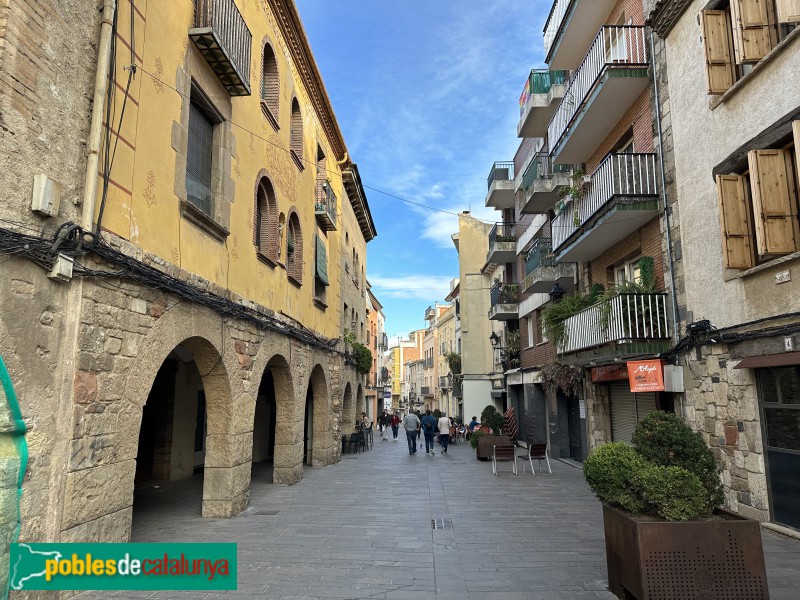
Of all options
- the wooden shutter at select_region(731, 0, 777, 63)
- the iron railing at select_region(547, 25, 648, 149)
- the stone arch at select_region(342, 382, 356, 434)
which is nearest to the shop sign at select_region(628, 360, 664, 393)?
the wooden shutter at select_region(731, 0, 777, 63)

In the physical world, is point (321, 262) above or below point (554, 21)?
below

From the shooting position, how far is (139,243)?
19.2 feet

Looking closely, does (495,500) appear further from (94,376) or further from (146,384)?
(94,376)

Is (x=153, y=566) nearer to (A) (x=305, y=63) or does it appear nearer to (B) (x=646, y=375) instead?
(B) (x=646, y=375)

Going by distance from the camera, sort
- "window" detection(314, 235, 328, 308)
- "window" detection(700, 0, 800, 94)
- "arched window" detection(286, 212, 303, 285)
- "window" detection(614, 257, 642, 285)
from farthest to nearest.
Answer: "window" detection(314, 235, 328, 308) → "arched window" detection(286, 212, 303, 285) → "window" detection(614, 257, 642, 285) → "window" detection(700, 0, 800, 94)

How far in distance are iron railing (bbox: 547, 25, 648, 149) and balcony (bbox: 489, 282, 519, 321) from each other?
33.3 feet

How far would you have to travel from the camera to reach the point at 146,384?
5926mm

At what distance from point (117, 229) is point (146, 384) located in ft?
5.52

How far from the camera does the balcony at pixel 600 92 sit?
1094 centimetres

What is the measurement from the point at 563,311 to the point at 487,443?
5242 millimetres

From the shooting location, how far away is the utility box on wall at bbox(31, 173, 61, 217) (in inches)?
171

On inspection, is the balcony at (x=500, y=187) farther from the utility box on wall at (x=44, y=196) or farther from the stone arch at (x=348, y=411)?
the utility box on wall at (x=44, y=196)

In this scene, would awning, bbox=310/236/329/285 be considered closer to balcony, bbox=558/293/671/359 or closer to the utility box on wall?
balcony, bbox=558/293/671/359

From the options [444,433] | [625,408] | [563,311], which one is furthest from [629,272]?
[444,433]
